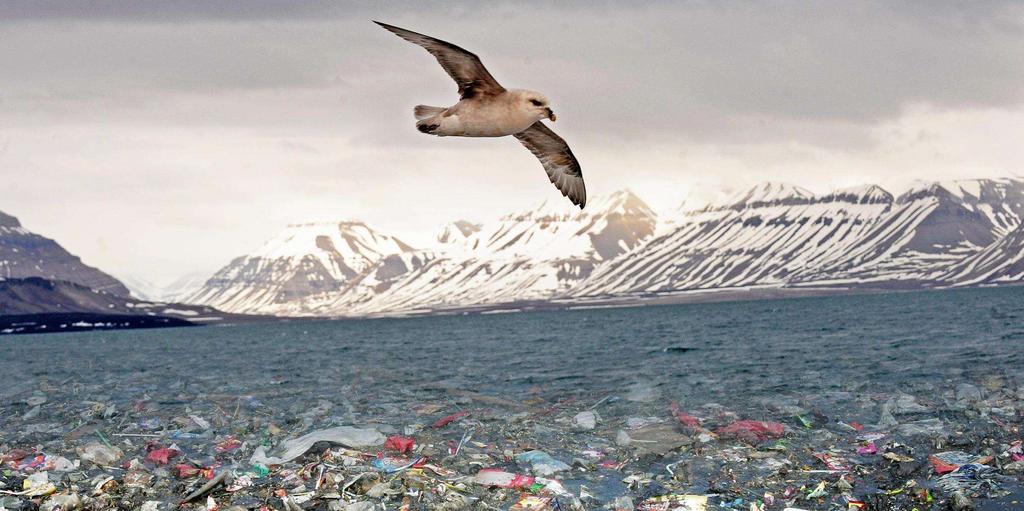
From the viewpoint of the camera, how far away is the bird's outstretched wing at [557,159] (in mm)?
14820

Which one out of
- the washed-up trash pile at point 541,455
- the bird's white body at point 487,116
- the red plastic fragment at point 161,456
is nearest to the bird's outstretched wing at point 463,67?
the bird's white body at point 487,116

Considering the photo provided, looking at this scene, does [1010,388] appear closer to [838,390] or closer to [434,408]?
[838,390]

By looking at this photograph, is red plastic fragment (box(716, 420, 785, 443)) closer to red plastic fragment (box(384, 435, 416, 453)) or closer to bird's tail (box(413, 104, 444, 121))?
red plastic fragment (box(384, 435, 416, 453))

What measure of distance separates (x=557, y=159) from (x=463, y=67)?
3.41 m

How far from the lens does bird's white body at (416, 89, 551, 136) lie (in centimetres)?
1149

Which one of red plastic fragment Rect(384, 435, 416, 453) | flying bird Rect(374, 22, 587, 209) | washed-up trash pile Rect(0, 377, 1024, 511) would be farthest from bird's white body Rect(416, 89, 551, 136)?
red plastic fragment Rect(384, 435, 416, 453)

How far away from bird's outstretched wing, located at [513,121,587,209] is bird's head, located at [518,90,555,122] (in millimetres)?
3191

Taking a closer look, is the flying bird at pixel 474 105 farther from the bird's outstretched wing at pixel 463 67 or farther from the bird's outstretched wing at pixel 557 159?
the bird's outstretched wing at pixel 557 159

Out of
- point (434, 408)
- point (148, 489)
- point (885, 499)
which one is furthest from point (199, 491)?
point (434, 408)

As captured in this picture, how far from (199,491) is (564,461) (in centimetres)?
664

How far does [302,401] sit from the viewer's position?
102 ft

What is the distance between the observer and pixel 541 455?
18703mm

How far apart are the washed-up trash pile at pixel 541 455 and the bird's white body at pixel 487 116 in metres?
6.12

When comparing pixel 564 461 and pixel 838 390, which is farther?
pixel 838 390
